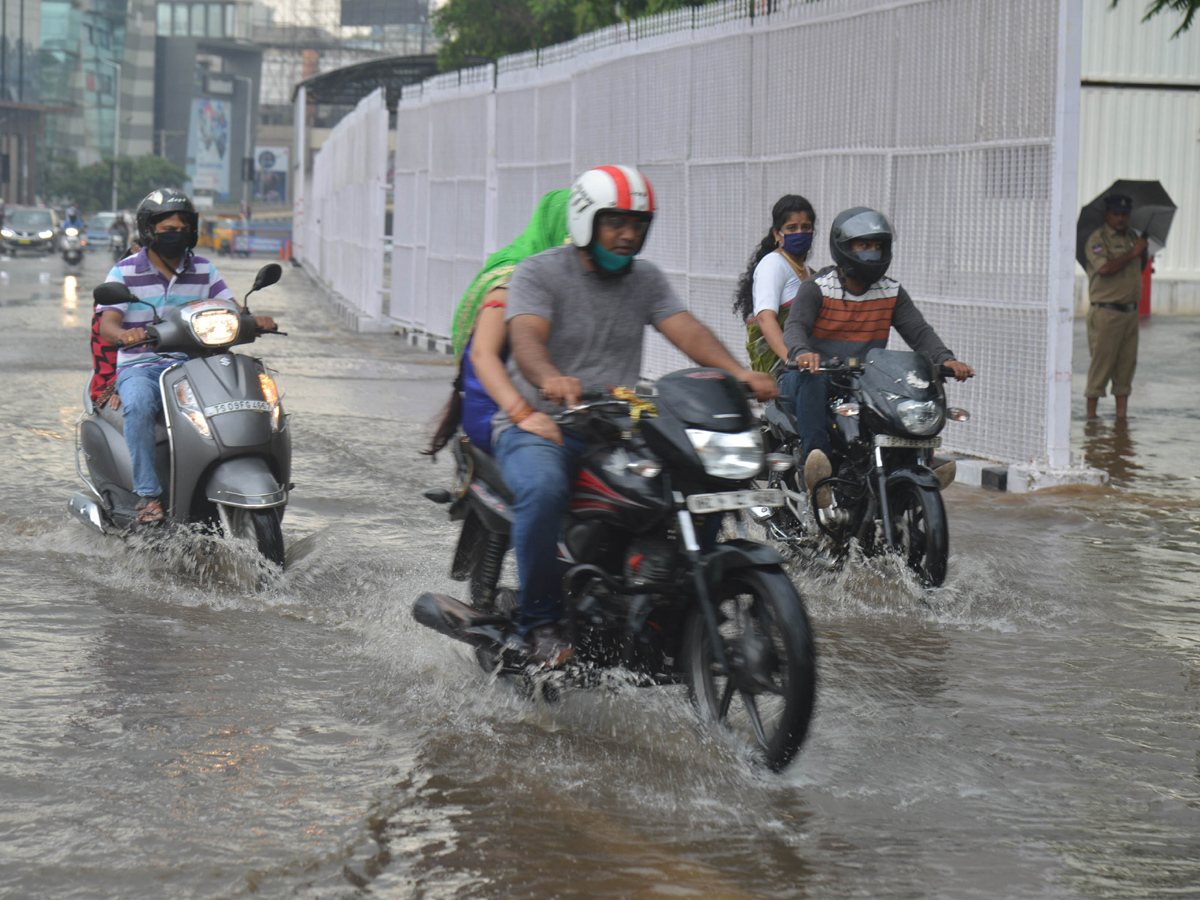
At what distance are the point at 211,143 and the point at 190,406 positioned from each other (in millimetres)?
142857

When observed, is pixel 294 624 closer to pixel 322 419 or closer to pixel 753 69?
pixel 322 419

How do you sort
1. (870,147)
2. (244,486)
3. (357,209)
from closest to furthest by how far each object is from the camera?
1. (244,486)
2. (870,147)
3. (357,209)

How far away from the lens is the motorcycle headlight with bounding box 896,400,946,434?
629cm

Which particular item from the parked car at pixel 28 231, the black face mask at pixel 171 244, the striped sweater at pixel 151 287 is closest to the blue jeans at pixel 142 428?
the striped sweater at pixel 151 287

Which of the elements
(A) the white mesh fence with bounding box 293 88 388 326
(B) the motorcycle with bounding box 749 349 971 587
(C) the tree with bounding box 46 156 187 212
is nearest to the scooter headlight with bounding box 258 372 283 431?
(B) the motorcycle with bounding box 749 349 971 587

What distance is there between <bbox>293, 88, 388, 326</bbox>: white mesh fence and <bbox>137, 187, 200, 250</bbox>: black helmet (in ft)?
49.4

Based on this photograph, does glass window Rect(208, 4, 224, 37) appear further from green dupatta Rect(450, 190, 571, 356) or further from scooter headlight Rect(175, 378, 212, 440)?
green dupatta Rect(450, 190, 571, 356)

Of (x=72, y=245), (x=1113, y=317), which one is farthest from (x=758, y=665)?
(x=72, y=245)

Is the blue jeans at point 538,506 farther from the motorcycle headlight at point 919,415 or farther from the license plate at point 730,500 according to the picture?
the motorcycle headlight at point 919,415

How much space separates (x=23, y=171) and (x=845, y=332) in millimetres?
129345

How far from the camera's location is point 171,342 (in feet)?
21.4

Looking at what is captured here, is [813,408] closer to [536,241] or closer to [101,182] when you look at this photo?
[536,241]

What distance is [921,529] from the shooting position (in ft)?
20.7

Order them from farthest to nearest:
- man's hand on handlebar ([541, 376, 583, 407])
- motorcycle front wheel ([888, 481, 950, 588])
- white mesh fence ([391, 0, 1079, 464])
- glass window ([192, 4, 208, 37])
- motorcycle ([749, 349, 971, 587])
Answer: glass window ([192, 4, 208, 37]) < white mesh fence ([391, 0, 1079, 464]) < motorcycle ([749, 349, 971, 587]) < motorcycle front wheel ([888, 481, 950, 588]) < man's hand on handlebar ([541, 376, 583, 407])
